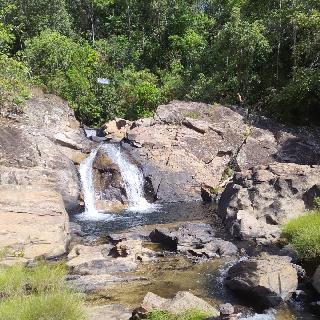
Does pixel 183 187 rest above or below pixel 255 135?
below

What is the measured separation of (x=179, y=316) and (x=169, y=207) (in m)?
13.4

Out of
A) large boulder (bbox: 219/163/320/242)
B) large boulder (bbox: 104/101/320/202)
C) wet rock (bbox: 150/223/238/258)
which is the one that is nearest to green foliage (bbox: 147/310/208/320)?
wet rock (bbox: 150/223/238/258)

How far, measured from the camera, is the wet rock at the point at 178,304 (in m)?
9.22

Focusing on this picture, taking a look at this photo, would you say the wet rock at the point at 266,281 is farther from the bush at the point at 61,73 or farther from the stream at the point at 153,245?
the bush at the point at 61,73

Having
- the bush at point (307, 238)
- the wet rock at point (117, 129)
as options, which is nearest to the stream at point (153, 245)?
the bush at point (307, 238)

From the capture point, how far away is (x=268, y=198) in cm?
1753

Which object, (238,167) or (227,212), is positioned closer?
(227,212)

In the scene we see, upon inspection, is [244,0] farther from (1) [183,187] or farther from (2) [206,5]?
(1) [183,187]

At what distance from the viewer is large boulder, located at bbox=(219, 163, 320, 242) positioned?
16.3 metres

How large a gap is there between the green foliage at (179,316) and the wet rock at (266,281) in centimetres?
216

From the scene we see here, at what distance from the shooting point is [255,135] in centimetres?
2777

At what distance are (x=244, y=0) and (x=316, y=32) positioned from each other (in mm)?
11158

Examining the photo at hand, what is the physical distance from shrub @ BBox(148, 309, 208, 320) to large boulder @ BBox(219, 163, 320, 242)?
690 centimetres

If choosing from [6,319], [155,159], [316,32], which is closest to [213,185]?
[155,159]
